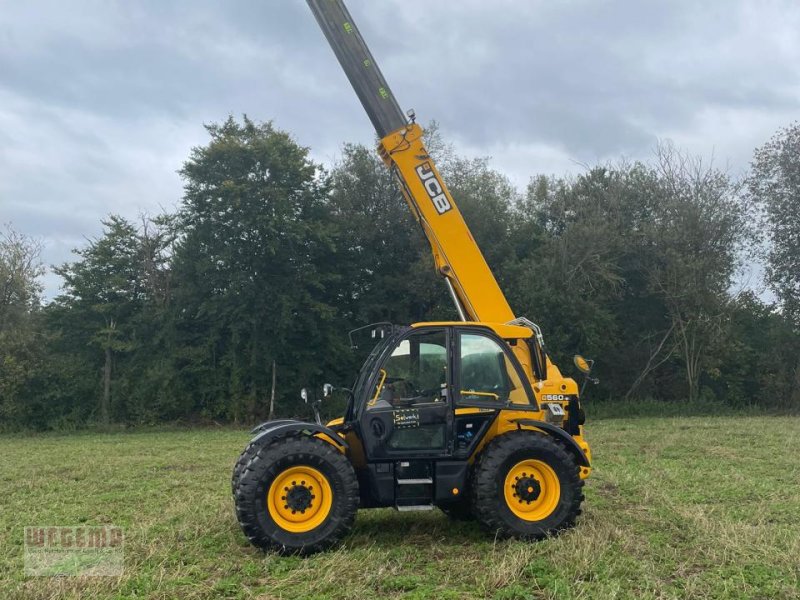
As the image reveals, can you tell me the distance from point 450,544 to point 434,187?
4148 mm

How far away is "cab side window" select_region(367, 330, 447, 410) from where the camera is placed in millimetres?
6023

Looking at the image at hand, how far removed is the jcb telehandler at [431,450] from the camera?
551 cm

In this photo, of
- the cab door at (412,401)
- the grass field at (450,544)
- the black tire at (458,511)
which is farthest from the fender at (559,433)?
the black tire at (458,511)

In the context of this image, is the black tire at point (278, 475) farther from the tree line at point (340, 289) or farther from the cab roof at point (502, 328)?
the tree line at point (340, 289)

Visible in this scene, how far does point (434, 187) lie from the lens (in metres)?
8.04

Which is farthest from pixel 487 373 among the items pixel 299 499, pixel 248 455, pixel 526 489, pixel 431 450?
pixel 248 455

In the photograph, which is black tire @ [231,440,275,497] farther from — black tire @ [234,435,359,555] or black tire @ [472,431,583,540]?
black tire @ [472,431,583,540]

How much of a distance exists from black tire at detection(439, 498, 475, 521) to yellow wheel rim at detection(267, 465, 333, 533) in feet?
4.10

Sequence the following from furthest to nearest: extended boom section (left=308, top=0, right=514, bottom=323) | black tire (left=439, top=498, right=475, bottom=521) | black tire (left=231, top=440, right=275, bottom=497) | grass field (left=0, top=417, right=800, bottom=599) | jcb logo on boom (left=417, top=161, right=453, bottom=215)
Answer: jcb logo on boom (left=417, top=161, right=453, bottom=215) < extended boom section (left=308, top=0, right=514, bottom=323) < black tire (left=439, top=498, right=475, bottom=521) < black tire (left=231, top=440, right=275, bottom=497) < grass field (left=0, top=417, right=800, bottom=599)

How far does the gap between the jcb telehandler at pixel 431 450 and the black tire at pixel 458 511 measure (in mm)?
15

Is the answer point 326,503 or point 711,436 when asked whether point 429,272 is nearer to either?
point 711,436

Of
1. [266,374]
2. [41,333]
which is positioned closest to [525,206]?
[266,374]

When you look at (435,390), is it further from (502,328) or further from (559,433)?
(559,433)

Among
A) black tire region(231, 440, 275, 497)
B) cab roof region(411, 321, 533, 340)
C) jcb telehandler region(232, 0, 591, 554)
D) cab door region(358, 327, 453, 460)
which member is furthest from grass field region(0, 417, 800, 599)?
cab roof region(411, 321, 533, 340)
